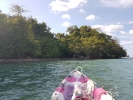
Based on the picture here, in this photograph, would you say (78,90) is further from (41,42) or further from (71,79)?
(41,42)

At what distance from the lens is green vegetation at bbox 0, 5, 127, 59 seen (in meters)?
40.3

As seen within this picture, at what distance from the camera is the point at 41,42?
54.9 meters

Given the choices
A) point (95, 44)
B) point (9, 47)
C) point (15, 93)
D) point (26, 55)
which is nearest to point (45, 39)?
point (26, 55)

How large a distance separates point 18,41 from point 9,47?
3725 millimetres

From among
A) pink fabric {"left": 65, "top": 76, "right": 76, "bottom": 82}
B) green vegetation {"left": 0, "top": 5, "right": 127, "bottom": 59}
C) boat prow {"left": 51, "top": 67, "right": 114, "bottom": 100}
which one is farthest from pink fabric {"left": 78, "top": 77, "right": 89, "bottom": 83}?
green vegetation {"left": 0, "top": 5, "right": 127, "bottom": 59}

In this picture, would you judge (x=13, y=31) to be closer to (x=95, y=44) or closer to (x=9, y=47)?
(x=9, y=47)

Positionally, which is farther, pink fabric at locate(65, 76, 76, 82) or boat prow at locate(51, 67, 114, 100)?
pink fabric at locate(65, 76, 76, 82)

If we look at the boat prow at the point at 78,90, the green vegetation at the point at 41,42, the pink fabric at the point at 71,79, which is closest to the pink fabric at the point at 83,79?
the boat prow at the point at 78,90

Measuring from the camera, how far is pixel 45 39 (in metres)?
56.3

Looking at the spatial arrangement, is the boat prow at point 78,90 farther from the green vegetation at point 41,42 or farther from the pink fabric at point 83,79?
the green vegetation at point 41,42

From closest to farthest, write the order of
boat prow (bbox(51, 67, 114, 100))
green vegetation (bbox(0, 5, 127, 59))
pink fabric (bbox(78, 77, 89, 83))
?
boat prow (bbox(51, 67, 114, 100))
pink fabric (bbox(78, 77, 89, 83))
green vegetation (bbox(0, 5, 127, 59))

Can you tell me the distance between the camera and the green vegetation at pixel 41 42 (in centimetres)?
4033

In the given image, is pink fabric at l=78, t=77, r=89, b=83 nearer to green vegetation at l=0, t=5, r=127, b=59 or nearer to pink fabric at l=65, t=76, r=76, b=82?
pink fabric at l=65, t=76, r=76, b=82

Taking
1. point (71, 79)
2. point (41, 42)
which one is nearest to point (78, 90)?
point (71, 79)
